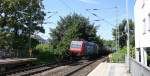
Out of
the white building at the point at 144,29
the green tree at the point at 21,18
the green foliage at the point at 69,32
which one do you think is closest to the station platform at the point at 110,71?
the white building at the point at 144,29

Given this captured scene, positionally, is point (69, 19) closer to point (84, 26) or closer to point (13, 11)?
point (84, 26)

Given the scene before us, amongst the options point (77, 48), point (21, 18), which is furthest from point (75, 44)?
point (21, 18)

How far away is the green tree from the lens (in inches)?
1710

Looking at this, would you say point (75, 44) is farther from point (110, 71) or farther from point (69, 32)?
point (110, 71)

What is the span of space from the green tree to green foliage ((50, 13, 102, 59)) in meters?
5.55

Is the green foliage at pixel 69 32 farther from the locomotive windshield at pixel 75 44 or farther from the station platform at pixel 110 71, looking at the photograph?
the station platform at pixel 110 71

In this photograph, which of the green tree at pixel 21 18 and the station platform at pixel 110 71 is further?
the green tree at pixel 21 18

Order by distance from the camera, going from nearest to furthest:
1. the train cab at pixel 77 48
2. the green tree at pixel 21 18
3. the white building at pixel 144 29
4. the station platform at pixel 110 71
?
the white building at pixel 144 29 → the station platform at pixel 110 71 → the green tree at pixel 21 18 → the train cab at pixel 77 48

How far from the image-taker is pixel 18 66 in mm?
30438

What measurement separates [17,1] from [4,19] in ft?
9.59

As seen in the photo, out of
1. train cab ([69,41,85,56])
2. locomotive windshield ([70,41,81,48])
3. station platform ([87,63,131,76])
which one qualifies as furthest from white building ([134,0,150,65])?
locomotive windshield ([70,41,81,48])

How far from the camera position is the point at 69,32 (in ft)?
198

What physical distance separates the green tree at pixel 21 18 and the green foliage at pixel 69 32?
5.55 metres

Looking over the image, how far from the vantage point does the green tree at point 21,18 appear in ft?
143
